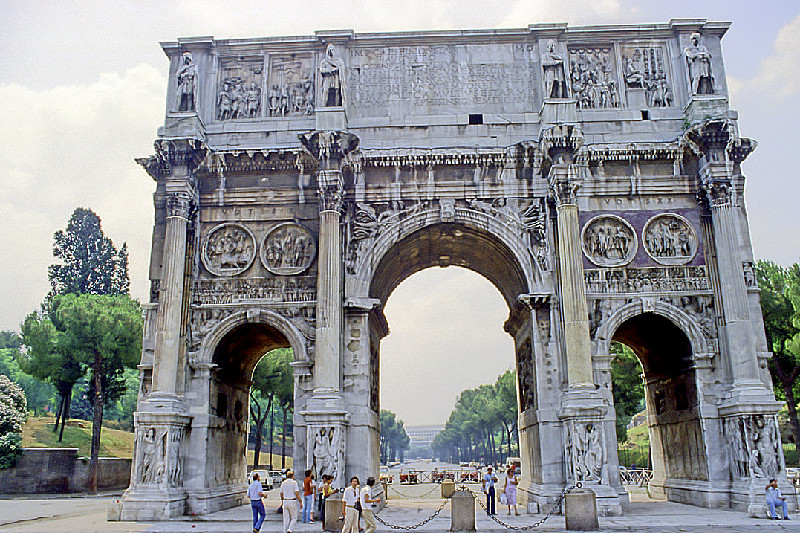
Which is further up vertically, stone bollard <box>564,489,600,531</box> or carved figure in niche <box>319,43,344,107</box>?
carved figure in niche <box>319,43,344,107</box>

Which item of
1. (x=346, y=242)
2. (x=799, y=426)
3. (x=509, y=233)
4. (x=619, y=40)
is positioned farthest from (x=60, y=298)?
(x=799, y=426)

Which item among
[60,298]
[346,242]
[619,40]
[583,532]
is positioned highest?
[619,40]

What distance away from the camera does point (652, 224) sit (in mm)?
19625

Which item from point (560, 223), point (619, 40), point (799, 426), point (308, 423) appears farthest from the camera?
point (799, 426)

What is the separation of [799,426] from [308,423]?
74.5 feet

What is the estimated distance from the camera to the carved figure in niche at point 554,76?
65.3 feet

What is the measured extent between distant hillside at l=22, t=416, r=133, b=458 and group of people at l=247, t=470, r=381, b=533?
28.8 m

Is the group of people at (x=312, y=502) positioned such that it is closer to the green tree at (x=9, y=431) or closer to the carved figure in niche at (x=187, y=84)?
the carved figure in niche at (x=187, y=84)

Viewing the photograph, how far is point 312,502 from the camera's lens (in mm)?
16469

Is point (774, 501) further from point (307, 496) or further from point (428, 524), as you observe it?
point (307, 496)

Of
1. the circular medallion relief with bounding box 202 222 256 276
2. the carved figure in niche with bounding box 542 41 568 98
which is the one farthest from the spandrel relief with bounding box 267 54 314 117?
the carved figure in niche with bounding box 542 41 568 98

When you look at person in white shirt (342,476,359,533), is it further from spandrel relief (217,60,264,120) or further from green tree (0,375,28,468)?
green tree (0,375,28,468)

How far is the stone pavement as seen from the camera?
46.9 ft

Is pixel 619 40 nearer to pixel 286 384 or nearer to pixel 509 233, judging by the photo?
pixel 509 233
